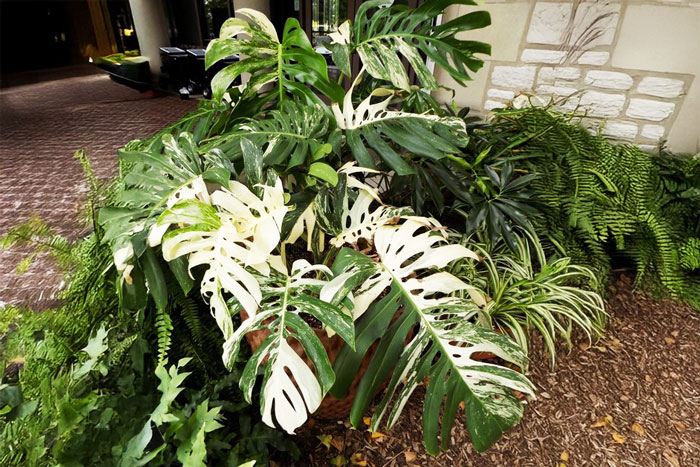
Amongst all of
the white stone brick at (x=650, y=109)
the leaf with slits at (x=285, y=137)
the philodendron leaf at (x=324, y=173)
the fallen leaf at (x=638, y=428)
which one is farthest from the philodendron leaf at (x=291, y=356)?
the white stone brick at (x=650, y=109)

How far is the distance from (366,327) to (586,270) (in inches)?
50.7

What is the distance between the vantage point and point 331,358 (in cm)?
100

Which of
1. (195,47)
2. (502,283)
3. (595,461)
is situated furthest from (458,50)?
(195,47)

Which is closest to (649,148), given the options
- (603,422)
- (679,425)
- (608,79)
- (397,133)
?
(608,79)

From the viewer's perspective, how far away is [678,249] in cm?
156

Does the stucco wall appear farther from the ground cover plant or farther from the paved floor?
the paved floor

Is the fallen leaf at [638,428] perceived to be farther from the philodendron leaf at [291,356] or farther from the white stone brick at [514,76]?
the white stone brick at [514,76]

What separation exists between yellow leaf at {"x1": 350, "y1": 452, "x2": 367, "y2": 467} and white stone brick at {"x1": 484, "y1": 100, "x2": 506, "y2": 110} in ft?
7.03

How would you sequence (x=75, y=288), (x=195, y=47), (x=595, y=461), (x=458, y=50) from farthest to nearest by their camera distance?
(x=195, y=47), (x=458, y=50), (x=595, y=461), (x=75, y=288)

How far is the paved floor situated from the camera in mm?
1686

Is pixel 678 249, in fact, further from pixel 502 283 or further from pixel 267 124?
pixel 267 124

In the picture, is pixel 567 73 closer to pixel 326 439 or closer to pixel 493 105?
pixel 493 105

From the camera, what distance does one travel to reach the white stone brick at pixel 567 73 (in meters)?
1.98

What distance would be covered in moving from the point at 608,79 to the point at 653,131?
39 centimetres
